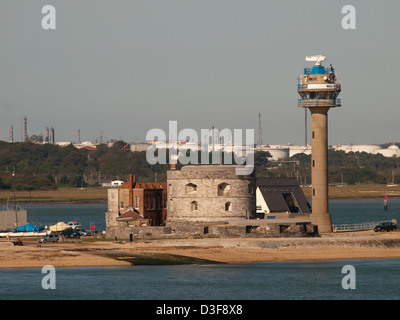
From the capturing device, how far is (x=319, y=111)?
97.2 m

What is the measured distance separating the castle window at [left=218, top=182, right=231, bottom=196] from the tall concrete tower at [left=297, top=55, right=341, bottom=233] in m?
9.44

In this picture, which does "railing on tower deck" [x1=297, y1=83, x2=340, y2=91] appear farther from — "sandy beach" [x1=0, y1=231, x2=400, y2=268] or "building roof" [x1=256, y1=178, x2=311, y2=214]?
"building roof" [x1=256, y1=178, x2=311, y2=214]

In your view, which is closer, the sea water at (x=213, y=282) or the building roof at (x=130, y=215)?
the sea water at (x=213, y=282)

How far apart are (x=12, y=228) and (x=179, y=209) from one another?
99.7 ft

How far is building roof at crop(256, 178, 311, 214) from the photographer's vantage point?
109 meters

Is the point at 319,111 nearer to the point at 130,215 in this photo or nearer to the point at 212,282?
the point at 130,215

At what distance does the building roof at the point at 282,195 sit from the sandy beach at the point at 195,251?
625 inches

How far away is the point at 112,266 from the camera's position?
3120 inches

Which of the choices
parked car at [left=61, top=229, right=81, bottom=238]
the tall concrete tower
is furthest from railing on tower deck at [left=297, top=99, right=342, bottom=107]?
parked car at [left=61, top=229, right=81, bottom=238]

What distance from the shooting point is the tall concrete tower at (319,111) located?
317 ft

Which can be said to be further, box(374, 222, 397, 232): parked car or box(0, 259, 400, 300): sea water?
box(374, 222, 397, 232): parked car
